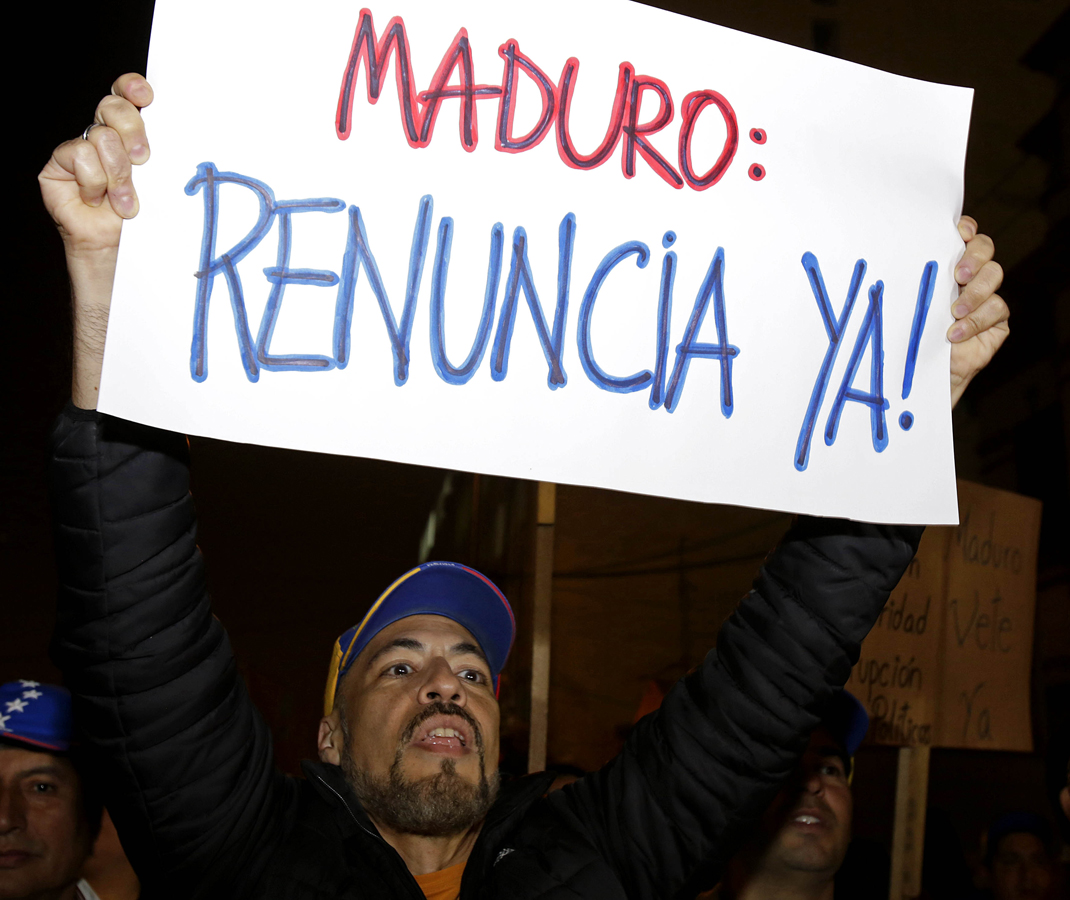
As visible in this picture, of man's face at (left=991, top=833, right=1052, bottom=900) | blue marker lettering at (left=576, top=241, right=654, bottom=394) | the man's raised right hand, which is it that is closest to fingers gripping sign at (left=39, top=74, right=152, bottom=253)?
the man's raised right hand

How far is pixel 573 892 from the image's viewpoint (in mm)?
1125

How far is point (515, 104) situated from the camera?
2.99 ft

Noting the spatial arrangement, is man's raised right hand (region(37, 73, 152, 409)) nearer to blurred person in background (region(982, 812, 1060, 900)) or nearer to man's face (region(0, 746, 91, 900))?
man's face (region(0, 746, 91, 900))

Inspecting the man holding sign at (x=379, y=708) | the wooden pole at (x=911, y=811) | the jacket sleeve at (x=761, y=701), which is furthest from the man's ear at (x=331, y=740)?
the wooden pole at (x=911, y=811)

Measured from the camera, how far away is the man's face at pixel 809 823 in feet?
6.04

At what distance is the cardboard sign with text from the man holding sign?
156 cm

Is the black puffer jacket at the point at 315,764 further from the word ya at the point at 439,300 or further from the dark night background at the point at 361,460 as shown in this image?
the dark night background at the point at 361,460

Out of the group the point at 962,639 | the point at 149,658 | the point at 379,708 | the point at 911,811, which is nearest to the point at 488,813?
the point at 379,708

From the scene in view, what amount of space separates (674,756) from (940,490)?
49cm

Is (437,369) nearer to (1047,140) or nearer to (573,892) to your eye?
(573,892)

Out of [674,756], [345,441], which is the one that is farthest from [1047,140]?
[345,441]

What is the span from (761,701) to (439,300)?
676mm

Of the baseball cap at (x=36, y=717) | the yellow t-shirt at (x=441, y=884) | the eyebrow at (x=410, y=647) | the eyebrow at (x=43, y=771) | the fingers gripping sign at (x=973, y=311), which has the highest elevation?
the fingers gripping sign at (x=973, y=311)

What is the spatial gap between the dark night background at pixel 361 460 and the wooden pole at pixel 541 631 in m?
0.97
